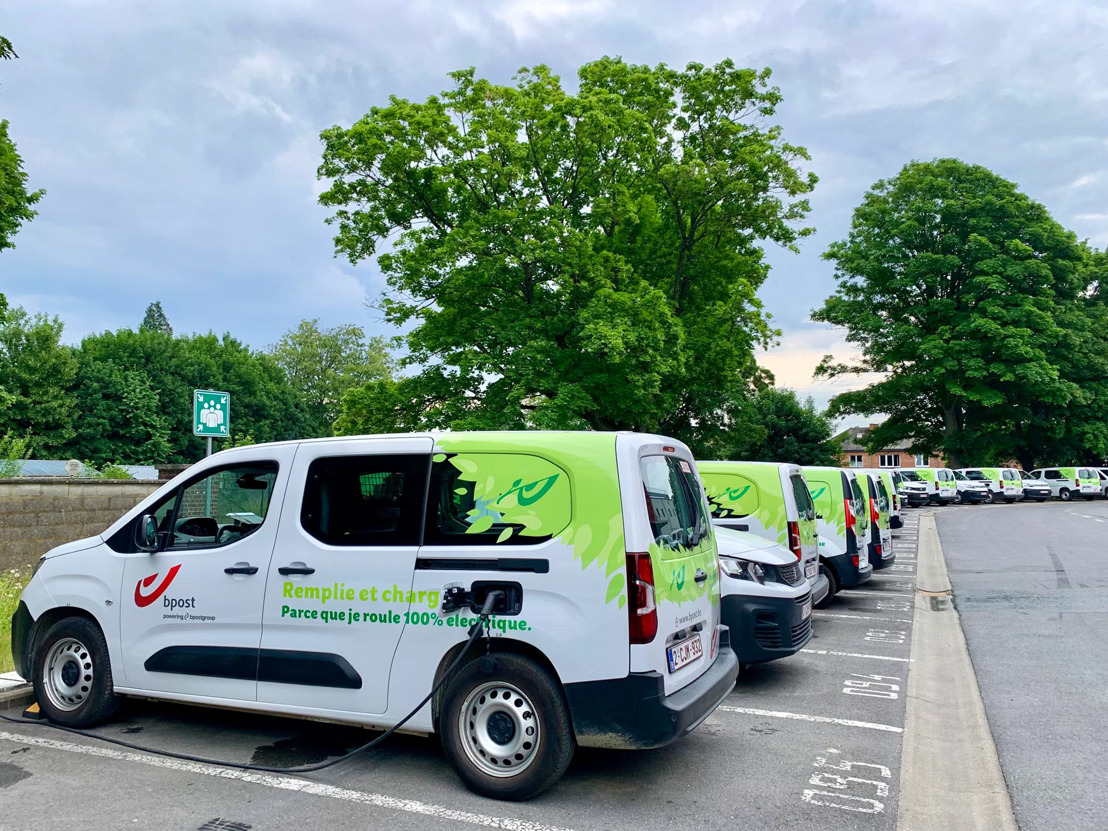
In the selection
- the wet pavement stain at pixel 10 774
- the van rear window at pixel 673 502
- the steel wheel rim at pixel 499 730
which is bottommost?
the wet pavement stain at pixel 10 774

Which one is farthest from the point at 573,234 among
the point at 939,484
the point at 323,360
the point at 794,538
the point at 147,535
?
the point at 323,360

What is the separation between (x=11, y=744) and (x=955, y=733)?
6215 millimetres

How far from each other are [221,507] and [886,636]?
7257 mm

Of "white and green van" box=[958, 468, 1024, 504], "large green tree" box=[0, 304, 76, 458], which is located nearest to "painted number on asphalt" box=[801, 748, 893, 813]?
"white and green van" box=[958, 468, 1024, 504]

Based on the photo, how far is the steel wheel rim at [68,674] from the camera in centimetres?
564

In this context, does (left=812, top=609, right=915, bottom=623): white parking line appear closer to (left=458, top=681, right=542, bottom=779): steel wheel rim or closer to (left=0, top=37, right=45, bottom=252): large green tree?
(left=458, top=681, right=542, bottom=779): steel wheel rim

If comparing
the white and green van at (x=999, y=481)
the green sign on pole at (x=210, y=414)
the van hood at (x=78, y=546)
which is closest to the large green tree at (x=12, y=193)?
the green sign on pole at (x=210, y=414)

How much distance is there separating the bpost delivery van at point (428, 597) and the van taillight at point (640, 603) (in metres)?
0.01

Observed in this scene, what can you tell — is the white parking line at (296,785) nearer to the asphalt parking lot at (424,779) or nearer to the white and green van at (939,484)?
the asphalt parking lot at (424,779)

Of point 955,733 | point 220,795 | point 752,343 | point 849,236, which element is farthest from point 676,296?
point 849,236

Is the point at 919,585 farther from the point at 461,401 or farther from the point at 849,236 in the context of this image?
the point at 849,236

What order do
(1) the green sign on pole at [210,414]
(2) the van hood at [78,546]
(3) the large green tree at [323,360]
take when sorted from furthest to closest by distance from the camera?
(3) the large green tree at [323,360] < (1) the green sign on pole at [210,414] < (2) the van hood at [78,546]

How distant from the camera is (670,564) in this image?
14.9 feet

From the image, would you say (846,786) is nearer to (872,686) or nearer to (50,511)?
(872,686)
